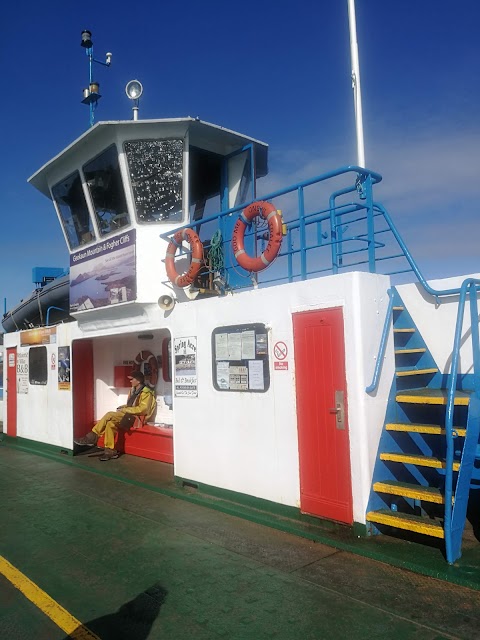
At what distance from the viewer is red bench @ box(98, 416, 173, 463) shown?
855cm

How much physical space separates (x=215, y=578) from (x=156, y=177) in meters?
5.62

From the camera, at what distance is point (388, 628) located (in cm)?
326

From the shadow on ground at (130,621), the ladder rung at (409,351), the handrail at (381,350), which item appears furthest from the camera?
the ladder rung at (409,351)

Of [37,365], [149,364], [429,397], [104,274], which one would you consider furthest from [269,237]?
[37,365]

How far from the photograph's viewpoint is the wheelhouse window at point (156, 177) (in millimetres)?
7559

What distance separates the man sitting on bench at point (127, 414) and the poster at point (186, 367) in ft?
7.49

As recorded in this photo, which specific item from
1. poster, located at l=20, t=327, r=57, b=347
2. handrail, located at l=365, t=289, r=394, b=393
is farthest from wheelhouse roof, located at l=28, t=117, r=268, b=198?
handrail, located at l=365, t=289, r=394, b=393

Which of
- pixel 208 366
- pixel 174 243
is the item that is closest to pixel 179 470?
pixel 208 366

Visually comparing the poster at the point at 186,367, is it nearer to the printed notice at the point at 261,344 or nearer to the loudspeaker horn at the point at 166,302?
the loudspeaker horn at the point at 166,302

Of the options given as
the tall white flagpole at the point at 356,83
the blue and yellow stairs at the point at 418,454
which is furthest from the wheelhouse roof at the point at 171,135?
the blue and yellow stairs at the point at 418,454

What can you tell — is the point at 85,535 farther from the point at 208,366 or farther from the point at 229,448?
the point at 208,366

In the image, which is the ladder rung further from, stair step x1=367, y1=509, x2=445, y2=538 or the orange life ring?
the orange life ring

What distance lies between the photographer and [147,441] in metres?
8.96

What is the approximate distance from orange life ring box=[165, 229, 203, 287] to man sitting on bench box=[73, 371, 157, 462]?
2635mm
